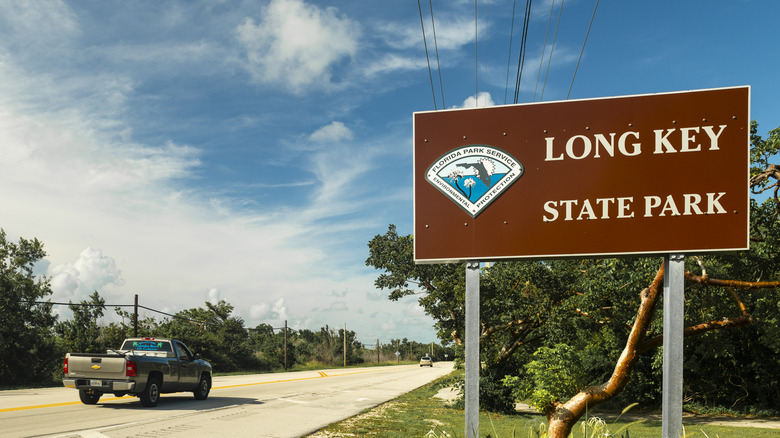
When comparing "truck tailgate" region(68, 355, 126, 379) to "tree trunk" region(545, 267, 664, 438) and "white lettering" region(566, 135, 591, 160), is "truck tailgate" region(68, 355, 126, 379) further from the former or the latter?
"white lettering" region(566, 135, 591, 160)

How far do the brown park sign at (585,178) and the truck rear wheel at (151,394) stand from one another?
12.8 metres

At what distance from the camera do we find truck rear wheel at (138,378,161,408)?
1648 cm

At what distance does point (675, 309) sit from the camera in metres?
5.95

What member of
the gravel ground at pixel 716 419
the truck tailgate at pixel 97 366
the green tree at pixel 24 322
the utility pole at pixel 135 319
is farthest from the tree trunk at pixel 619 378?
the utility pole at pixel 135 319

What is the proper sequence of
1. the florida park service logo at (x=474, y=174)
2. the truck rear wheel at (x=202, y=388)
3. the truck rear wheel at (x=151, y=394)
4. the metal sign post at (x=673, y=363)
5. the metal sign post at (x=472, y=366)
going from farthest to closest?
the truck rear wheel at (x=202, y=388) < the truck rear wheel at (x=151, y=394) < the florida park service logo at (x=474, y=174) < the metal sign post at (x=472, y=366) < the metal sign post at (x=673, y=363)

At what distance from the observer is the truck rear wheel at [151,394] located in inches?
649

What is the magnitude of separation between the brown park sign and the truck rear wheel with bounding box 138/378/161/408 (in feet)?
42.1

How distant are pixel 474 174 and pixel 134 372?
42.6 ft

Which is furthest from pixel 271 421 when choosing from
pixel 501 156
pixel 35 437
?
pixel 501 156

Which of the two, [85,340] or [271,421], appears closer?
[271,421]

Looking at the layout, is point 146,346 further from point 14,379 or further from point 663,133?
point 663,133

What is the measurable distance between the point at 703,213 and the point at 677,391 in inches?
71.7

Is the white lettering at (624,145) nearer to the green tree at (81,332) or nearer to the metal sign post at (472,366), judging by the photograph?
the metal sign post at (472,366)

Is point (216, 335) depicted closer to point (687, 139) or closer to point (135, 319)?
point (135, 319)
